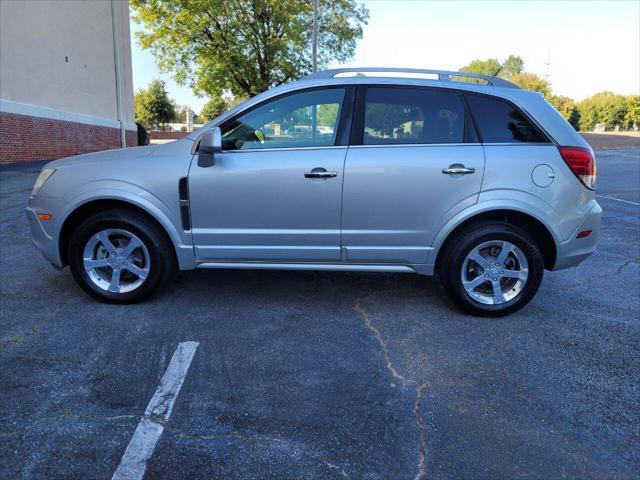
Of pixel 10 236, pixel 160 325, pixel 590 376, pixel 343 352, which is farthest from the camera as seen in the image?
pixel 10 236

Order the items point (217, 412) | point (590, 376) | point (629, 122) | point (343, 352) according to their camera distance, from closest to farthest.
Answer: point (217, 412)
point (590, 376)
point (343, 352)
point (629, 122)

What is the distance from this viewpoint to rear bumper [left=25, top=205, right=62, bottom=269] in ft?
13.0

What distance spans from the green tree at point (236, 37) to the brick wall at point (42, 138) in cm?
775

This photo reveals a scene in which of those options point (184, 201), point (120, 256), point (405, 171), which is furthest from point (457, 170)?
point (120, 256)

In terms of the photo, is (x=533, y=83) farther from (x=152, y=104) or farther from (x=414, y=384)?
(x=414, y=384)

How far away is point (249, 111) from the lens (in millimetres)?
3846

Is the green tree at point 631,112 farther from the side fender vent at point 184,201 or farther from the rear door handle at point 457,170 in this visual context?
the side fender vent at point 184,201

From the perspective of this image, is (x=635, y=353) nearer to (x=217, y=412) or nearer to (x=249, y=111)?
(x=217, y=412)

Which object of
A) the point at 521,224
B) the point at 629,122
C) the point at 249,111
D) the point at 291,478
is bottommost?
the point at 291,478

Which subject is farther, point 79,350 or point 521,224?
point 521,224

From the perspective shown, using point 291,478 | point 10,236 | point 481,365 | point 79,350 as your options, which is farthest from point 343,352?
point 10,236

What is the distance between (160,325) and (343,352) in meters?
1.43

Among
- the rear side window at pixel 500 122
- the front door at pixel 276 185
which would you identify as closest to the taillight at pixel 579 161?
the rear side window at pixel 500 122

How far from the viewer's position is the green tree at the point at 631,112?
68338 mm
